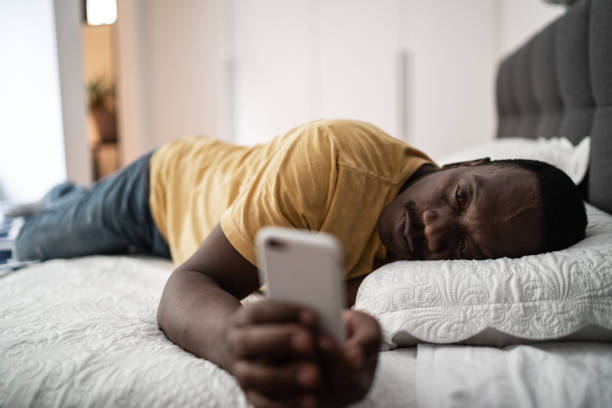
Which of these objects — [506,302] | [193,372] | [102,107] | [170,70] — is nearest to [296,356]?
[193,372]

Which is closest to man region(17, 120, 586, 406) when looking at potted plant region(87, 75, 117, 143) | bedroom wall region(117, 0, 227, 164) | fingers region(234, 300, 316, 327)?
fingers region(234, 300, 316, 327)

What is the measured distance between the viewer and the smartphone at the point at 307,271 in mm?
425

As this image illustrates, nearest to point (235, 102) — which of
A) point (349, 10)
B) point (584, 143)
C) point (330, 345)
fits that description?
point (349, 10)

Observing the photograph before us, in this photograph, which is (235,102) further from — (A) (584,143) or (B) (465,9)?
(A) (584,143)

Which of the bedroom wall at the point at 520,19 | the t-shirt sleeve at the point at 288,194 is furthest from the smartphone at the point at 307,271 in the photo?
the bedroom wall at the point at 520,19

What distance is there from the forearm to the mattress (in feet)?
0.06

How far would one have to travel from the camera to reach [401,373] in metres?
0.62

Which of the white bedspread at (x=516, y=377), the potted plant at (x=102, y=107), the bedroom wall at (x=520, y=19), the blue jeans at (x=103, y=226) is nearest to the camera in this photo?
the white bedspread at (x=516, y=377)

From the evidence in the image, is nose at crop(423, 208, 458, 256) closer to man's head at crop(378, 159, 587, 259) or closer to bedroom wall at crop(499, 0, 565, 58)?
man's head at crop(378, 159, 587, 259)

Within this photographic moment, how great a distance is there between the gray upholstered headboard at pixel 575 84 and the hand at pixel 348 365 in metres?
0.76

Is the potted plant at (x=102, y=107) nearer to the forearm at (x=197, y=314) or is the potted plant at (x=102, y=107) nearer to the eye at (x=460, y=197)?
the forearm at (x=197, y=314)

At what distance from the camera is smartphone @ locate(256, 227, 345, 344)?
42 centimetres

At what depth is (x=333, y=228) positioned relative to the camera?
0.84 metres

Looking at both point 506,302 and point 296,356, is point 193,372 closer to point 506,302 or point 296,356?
point 296,356
